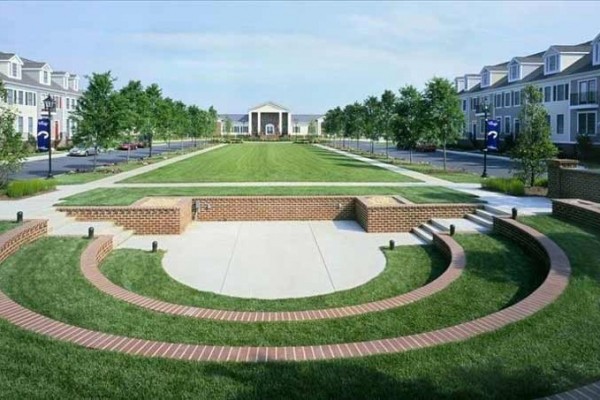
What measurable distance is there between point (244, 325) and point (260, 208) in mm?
10230

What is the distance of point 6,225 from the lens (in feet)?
42.4

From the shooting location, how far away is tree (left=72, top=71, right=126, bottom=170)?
101ft

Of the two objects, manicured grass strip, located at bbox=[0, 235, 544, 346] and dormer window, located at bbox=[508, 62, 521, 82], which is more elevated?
dormer window, located at bbox=[508, 62, 521, 82]

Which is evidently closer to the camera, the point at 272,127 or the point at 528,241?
the point at 528,241

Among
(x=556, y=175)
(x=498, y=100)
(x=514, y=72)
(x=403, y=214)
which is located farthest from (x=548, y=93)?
(x=403, y=214)

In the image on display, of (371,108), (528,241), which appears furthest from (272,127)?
(528,241)

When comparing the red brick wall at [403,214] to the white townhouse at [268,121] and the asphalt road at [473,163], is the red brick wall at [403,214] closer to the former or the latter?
the asphalt road at [473,163]

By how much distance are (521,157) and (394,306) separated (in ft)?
53.8

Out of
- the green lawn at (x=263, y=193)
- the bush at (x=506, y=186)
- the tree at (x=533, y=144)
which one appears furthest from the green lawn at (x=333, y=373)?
the tree at (x=533, y=144)

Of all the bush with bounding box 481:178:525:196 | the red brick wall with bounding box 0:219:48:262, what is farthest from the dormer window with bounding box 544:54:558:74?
the red brick wall with bounding box 0:219:48:262

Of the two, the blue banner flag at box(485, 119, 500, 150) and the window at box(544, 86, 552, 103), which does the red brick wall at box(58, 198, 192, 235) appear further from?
the window at box(544, 86, 552, 103)

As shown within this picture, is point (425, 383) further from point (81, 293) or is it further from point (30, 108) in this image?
point (30, 108)

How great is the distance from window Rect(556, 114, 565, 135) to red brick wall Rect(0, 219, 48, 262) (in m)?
46.9

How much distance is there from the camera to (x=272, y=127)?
440ft
